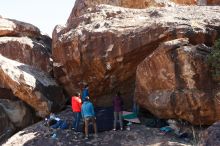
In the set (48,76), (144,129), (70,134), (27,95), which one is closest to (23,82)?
(27,95)

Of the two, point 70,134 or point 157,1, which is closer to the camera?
point 70,134

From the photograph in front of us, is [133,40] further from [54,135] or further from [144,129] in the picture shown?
[54,135]

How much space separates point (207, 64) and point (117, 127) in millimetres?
4717

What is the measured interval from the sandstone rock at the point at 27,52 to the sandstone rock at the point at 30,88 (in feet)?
6.27

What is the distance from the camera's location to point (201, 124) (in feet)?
49.1

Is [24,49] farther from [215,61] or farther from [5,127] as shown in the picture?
[215,61]

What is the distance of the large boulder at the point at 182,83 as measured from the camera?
1451 cm

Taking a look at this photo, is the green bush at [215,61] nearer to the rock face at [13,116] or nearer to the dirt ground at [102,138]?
the dirt ground at [102,138]

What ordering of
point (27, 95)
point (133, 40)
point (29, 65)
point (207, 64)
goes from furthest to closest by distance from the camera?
point (29, 65) → point (27, 95) → point (133, 40) → point (207, 64)

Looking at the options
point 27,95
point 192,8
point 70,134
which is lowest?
point 70,134

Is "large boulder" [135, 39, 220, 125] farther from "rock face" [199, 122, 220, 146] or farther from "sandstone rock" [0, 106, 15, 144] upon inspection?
"rock face" [199, 122, 220, 146]

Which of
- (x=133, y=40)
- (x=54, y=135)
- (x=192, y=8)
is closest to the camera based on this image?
(x=54, y=135)

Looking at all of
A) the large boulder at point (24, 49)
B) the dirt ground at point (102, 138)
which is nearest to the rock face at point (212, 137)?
the dirt ground at point (102, 138)

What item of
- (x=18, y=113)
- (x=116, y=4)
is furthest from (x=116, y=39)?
(x=116, y=4)
